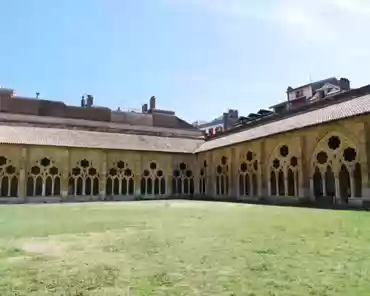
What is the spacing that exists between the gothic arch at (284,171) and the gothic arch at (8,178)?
20.6m

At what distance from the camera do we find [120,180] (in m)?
33.7

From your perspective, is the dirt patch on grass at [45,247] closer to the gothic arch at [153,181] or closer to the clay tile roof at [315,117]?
the clay tile roof at [315,117]

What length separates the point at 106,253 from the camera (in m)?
6.64

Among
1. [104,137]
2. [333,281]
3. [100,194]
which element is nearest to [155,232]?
[333,281]

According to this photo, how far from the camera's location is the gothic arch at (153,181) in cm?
3472

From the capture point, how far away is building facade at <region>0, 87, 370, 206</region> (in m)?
21.5

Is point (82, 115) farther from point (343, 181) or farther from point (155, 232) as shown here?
point (155, 232)

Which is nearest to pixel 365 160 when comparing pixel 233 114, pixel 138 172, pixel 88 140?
pixel 138 172

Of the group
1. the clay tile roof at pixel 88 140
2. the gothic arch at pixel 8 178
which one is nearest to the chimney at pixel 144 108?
the clay tile roof at pixel 88 140

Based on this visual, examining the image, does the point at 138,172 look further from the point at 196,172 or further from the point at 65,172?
the point at 65,172

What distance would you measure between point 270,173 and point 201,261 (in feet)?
72.6

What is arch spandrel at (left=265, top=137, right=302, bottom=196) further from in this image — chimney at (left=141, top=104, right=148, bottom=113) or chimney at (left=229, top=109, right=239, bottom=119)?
chimney at (left=229, top=109, right=239, bottom=119)

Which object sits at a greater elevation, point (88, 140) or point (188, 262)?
point (88, 140)

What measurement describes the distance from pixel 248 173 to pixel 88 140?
596 inches
